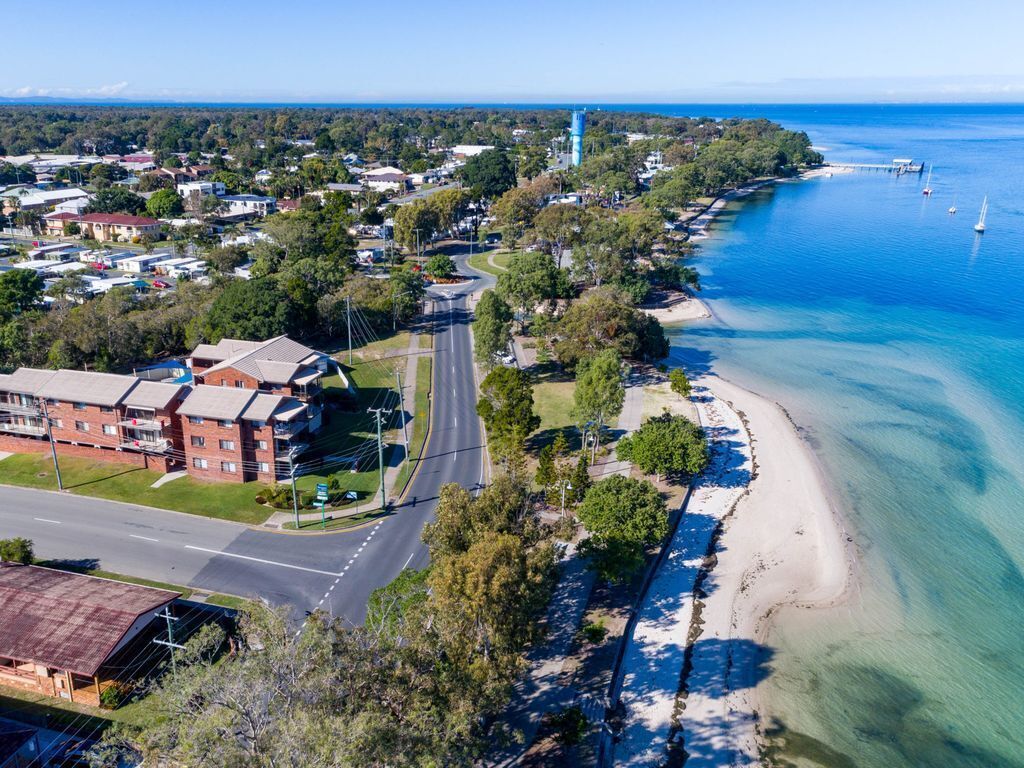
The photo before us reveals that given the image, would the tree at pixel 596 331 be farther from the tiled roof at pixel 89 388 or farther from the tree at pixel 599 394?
the tiled roof at pixel 89 388

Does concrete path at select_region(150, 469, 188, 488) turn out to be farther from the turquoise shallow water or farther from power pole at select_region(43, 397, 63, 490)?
the turquoise shallow water

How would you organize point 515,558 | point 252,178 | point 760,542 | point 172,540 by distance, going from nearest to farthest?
point 515,558 → point 172,540 → point 760,542 → point 252,178

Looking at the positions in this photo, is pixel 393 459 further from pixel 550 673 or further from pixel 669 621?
pixel 669 621

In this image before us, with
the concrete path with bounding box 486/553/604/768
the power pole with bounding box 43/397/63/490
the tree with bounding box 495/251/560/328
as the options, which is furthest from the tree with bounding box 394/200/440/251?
the concrete path with bounding box 486/553/604/768

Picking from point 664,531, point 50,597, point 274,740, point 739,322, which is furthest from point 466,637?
point 739,322

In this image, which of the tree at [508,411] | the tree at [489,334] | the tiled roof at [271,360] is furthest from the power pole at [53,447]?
the tree at [489,334]

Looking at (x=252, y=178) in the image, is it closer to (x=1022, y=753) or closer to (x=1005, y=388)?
(x=1005, y=388)

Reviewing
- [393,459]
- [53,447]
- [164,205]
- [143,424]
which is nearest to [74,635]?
[53,447]
